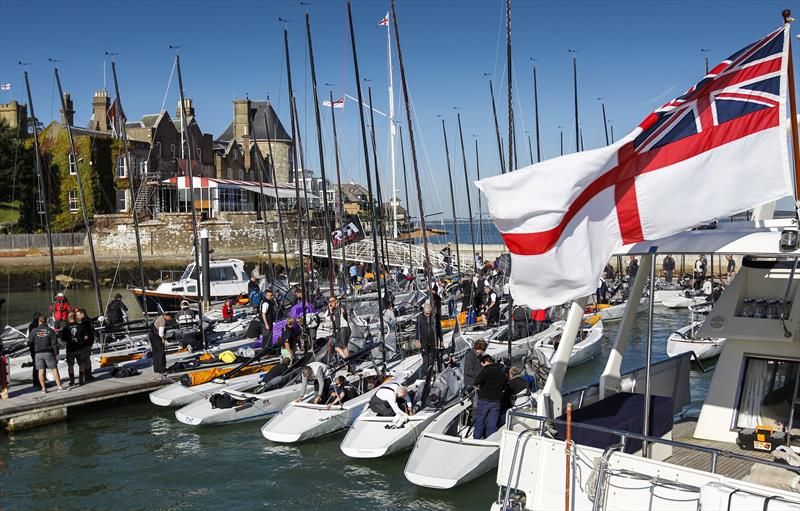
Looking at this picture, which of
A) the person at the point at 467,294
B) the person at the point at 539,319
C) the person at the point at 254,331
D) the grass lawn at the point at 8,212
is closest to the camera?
the person at the point at 254,331

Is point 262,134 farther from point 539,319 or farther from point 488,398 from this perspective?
point 488,398

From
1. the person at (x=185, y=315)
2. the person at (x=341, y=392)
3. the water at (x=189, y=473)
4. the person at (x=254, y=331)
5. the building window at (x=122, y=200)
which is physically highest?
the building window at (x=122, y=200)

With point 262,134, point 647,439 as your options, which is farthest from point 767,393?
point 262,134

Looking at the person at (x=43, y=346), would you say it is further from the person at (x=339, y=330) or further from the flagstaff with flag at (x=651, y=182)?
the flagstaff with flag at (x=651, y=182)

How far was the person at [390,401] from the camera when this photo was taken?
15406 mm

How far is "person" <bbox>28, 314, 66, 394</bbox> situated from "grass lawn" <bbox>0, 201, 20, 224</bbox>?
60794 mm

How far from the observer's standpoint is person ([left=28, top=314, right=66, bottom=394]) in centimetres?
1805

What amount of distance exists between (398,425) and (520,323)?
37.5ft

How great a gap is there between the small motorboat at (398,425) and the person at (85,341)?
8056 mm

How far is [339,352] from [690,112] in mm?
13257

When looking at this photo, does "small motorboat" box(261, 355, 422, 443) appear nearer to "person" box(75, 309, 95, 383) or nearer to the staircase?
"person" box(75, 309, 95, 383)

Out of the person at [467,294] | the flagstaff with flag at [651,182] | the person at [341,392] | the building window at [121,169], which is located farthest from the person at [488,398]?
the building window at [121,169]

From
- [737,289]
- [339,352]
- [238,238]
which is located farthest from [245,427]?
[238,238]

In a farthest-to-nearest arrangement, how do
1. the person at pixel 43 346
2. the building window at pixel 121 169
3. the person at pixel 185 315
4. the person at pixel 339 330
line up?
the building window at pixel 121 169
the person at pixel 185 315
the person at pixel 339 330
the person at pixel 43 346
